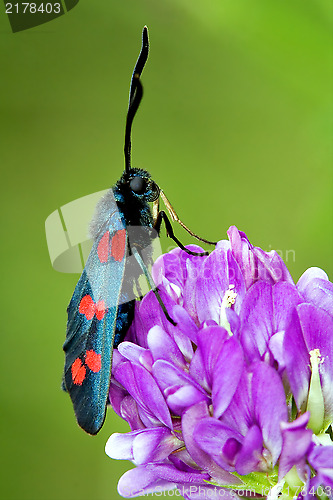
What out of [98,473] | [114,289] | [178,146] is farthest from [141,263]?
[178,146]

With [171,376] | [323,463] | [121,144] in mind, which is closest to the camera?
[323,463]

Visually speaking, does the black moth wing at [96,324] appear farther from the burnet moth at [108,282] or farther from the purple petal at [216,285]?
the purple petal at [216,285]

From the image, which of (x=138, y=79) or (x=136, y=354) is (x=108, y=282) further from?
(x=138, y=79)

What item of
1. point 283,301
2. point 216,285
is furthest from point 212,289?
point 283,301

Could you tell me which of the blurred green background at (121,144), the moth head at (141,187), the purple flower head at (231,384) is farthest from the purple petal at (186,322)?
the blurred green background at (121,144)

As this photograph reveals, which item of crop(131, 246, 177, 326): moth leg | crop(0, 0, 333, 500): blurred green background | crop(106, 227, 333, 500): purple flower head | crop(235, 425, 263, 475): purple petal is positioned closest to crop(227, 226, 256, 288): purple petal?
crop(106, 227, 333, 500): purple flower head
